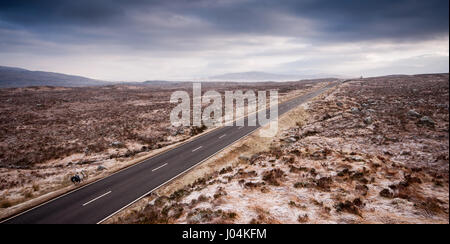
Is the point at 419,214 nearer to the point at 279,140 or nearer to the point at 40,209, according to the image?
the point at 279,140

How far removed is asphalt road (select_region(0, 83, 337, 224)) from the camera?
12.5 meters

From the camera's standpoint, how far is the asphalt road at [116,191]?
12.5m

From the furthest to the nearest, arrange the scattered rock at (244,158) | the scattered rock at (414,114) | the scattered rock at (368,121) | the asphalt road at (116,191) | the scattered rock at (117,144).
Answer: the scattered rock at (117,144)
the scattered rock at (368,121)
the scattered rock at (244,158)
the scattered rock at (414,114)
the asphalt road at (116,191)

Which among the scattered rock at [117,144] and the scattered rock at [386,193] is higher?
the scattered rock at [386,193]

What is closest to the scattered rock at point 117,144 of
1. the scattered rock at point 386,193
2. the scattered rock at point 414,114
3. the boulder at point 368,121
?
the scattered rock at point 386,193

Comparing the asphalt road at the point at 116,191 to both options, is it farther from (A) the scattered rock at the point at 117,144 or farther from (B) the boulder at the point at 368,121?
(B) the boulder at the point at 368,121

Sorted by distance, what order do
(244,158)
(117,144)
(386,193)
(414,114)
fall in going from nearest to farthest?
(386,193) → (414,114) → (244,158) → (117,144)

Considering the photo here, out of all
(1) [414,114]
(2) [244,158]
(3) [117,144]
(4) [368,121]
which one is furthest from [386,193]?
(3) [117,144]

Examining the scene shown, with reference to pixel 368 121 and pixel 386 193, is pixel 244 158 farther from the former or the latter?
pixel 368 121

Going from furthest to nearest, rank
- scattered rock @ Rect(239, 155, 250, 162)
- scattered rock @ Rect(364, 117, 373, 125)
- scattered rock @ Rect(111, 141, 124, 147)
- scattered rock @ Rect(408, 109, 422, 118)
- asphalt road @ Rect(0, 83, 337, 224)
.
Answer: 1. scattered rock @ Rect(111, 141, 124, 147)
2. scattered rock @ Rect(364, 117, 373, 125)
3. scattered rock @ Rect(239, 155, 250, 162)
4. scattered rock @ Rect(408, 109, 422, 118)
5. asphalt road @ Rect(0, 83, 337, 224)

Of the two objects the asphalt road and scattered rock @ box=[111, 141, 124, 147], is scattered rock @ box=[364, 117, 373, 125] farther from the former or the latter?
scattered rock @ box=[111, 141, 124, 147]

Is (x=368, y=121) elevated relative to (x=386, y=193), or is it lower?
elevated

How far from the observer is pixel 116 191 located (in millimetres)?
15445

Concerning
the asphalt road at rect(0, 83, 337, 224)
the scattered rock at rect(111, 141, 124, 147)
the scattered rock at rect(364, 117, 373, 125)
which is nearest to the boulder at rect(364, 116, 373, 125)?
the scattered rock at rect(364, 117, 373, 125)
